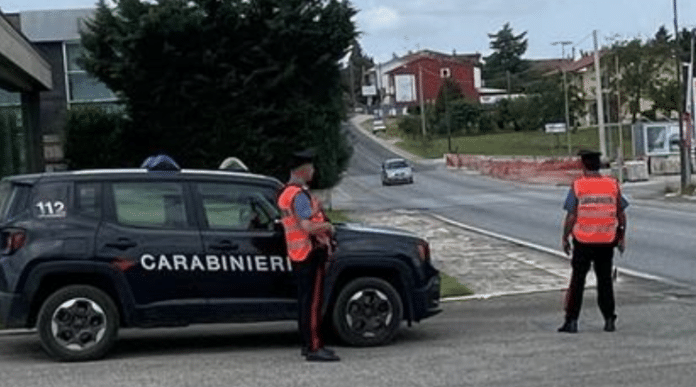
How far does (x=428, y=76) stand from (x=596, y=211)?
501ft

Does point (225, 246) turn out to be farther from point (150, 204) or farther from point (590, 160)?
point (590, 160)

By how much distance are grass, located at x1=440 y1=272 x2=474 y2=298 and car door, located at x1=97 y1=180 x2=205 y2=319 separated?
5.10 metres

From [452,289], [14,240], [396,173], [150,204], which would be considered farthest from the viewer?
[396,173]

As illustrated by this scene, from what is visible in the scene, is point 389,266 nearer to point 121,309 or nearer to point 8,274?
point 121,309

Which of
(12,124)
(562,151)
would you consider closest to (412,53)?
(562,151)

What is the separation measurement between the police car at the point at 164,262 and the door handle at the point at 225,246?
0.01 metres

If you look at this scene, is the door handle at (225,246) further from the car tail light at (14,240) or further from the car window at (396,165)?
the car window at (396,165)

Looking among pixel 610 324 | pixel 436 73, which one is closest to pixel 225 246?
pixel 610 324

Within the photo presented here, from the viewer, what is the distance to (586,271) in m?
10.8

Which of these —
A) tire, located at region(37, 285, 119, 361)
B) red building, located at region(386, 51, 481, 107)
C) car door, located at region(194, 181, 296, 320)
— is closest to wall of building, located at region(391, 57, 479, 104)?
red building, located at region(386, 51, 481, 107)

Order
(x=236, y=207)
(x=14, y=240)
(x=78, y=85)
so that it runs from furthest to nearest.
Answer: (x=78, y=85) → (x=236, y=207) → (x=14, y=240)

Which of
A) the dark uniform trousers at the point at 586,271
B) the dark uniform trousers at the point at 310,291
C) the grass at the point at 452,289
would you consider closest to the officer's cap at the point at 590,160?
the dark uniform trousers at the point at 586,271

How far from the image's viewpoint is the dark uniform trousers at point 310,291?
9453 millimetres

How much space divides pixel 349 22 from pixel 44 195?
21.6 m
